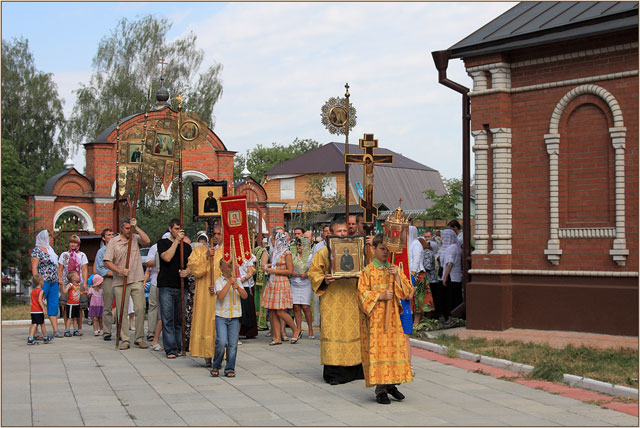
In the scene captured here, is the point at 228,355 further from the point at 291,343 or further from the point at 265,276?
the point at 265,276

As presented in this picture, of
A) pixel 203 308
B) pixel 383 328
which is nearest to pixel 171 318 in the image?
pixel 203 308

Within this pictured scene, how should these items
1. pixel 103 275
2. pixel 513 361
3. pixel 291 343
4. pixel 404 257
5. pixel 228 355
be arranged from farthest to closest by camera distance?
pixel 103 275 → pixel 291 343 → pixel 513 361 → pixel 228 355 → pixel 404 257

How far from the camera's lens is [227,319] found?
10055mm

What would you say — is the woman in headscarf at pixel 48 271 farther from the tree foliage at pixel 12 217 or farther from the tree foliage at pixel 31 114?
the tree foliage at pixel 31 114

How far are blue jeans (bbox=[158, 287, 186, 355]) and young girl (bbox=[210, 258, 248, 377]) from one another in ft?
5.80

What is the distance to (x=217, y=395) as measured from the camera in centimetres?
861

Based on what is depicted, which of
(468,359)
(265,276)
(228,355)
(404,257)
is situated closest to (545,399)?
(404,257)

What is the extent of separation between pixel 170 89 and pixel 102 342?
35.9 m

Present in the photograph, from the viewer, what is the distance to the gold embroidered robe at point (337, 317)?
952 centimetres

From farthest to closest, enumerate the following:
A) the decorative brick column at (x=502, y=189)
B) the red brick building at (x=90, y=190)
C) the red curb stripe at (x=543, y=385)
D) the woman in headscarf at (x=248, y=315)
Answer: the red brick building at (x=90, y=190)
the decorative brick column at (x=502, y=189)
the woman in headscarf at (x=248, y=315)
the red curb stripe at (x=543, y=385)

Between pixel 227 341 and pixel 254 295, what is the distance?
4.80m

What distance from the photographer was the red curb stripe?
8109 millimetres

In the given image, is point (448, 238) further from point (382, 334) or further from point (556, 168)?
point (382, 334)

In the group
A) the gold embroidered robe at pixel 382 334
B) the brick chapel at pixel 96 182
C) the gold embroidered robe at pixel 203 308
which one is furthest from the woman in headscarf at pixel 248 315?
the brick chapel at pixel 96 182
